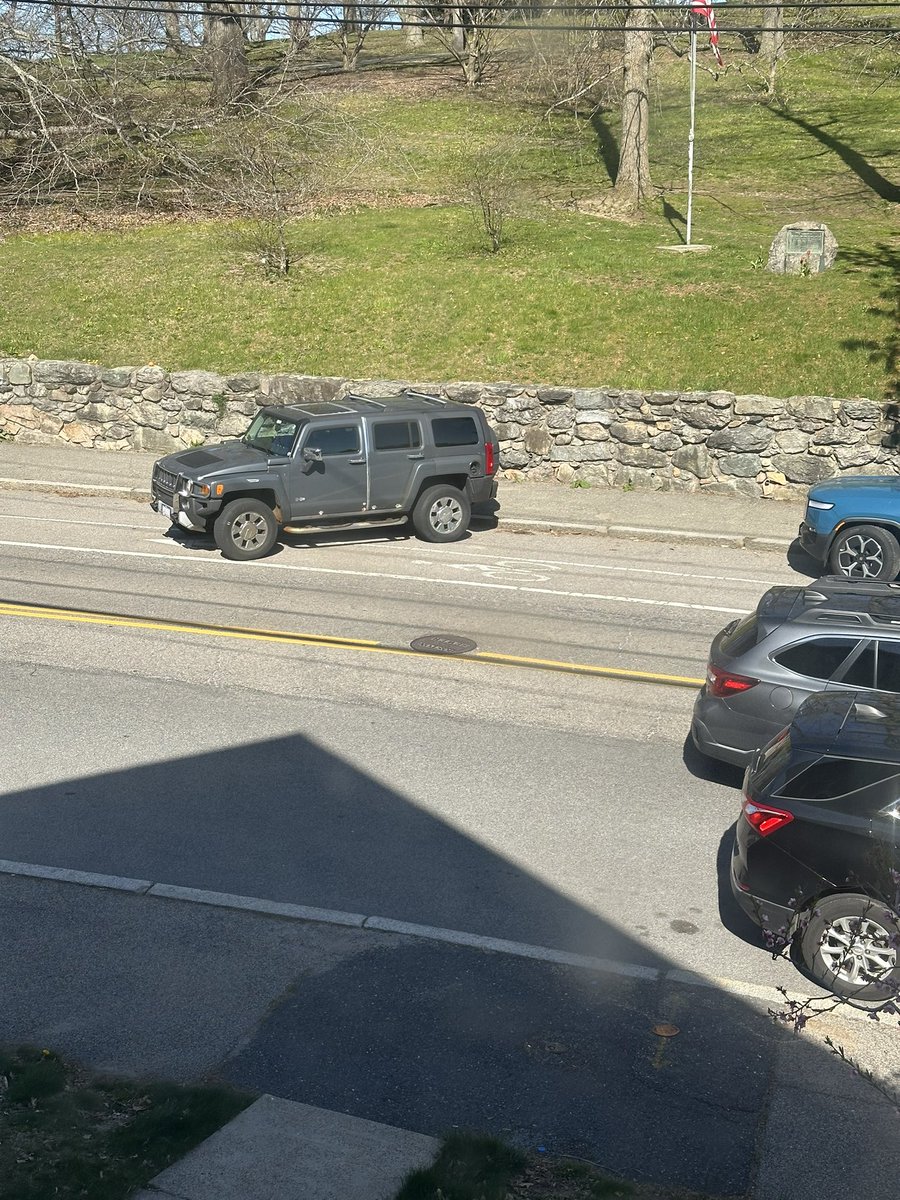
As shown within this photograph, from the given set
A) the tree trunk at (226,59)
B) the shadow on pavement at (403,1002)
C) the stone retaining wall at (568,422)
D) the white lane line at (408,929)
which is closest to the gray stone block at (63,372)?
the stone retaining wall at (568,422)

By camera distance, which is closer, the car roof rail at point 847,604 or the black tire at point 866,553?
the car roof rail at point 847,604

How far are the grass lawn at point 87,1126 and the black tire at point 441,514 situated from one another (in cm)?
1220

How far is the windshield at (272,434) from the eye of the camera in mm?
16641

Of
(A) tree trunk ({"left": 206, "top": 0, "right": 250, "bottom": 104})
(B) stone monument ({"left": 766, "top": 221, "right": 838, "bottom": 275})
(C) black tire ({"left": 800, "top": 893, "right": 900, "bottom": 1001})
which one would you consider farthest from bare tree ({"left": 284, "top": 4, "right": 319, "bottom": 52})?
(C) black tire ({"left": 800, "top": 893, "right": 900, "bottom": 1001})

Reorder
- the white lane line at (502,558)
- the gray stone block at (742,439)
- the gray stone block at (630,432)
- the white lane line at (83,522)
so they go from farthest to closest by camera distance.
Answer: the gray stone block at (630,432)
the gray stone block at (742,439)
the white lane line at (83,522)
the white lane line at (502,558)

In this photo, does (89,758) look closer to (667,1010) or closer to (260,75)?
(667,1010)

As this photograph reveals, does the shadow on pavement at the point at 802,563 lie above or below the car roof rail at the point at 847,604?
below

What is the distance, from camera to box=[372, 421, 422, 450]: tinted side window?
55.8ft

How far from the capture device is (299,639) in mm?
13109

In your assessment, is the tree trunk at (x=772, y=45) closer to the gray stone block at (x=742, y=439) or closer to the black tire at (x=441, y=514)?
the gray stone block at (x=742, y=439)

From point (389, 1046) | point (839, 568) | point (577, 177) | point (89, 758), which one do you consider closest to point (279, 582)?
point (89, 758)

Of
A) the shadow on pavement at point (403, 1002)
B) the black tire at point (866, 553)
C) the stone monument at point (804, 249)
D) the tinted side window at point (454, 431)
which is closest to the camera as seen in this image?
the shadow on pavement at point (403, 1002)

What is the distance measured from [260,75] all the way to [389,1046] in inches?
1551

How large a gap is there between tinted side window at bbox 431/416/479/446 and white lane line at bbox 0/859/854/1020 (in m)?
10.4
